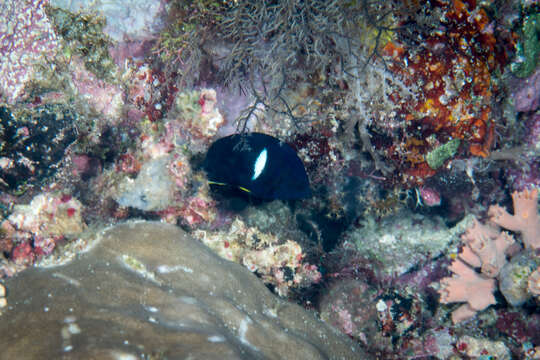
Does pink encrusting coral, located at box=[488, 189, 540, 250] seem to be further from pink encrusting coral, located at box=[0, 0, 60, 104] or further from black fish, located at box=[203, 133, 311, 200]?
pink encrusting coral, located at box=[0, 0, 60, 104]

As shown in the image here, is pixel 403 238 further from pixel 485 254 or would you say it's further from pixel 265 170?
pixel 265 170

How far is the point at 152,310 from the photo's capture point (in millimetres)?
2256

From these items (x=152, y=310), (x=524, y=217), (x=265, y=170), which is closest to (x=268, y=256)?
(x=265, y=170)

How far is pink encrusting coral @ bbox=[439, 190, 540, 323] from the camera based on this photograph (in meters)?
3.81

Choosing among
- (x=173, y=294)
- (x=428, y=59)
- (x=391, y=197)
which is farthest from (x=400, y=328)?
(x=428, y=59)

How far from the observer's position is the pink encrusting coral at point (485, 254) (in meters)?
3.81

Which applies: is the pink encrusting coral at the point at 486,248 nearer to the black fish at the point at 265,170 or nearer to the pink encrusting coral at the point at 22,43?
the black fish at the point at 265,170

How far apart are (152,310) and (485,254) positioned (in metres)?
4.03

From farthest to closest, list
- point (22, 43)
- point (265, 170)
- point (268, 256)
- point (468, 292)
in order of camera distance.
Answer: point (22, 43) < point (468, 292) < point (268, 256) < point (265, 170)

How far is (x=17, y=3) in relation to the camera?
167 inches

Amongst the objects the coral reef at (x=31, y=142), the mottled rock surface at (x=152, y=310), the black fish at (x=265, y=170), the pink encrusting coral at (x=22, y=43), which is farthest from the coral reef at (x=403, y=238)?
the pink encrusting coral at (x=22, y=43)

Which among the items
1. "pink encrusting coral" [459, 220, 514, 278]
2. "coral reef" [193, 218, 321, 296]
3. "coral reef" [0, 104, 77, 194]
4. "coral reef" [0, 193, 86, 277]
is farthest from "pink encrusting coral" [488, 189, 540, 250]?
"coral reef" [0, 104, 77, 194]

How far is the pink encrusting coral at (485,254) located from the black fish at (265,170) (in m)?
2.65

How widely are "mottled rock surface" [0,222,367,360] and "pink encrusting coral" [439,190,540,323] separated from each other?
1716 mm
